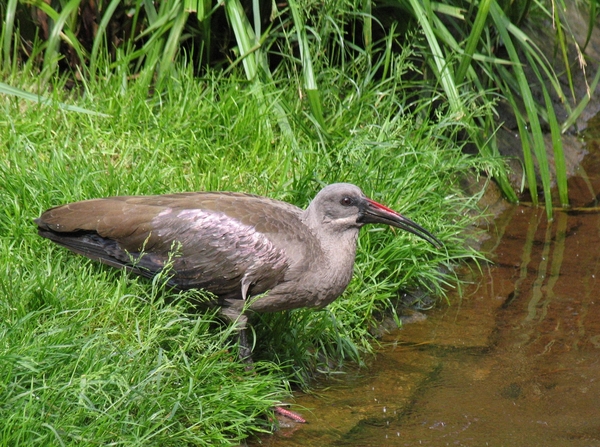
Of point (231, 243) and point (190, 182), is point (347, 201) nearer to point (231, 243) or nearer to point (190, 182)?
point (231, 243)

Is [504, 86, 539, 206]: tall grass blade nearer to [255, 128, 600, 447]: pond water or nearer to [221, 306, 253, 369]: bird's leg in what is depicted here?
[255, 128, 600, 447]: pond water

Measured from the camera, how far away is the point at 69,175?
180 inches

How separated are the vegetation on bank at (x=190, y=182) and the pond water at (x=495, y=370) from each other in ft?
0.65

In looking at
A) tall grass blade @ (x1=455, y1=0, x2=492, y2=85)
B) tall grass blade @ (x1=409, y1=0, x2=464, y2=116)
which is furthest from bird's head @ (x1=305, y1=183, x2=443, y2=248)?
tall grass blade @ (x1=455, y1=0, x2=492, y2=85)

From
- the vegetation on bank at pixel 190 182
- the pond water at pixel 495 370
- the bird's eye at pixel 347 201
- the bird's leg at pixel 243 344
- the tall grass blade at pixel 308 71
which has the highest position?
the tall grass blade at pixel 308 71

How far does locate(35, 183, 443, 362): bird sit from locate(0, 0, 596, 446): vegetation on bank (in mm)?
124

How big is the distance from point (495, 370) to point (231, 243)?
1396 mm

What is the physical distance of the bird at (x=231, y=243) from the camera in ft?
12.8

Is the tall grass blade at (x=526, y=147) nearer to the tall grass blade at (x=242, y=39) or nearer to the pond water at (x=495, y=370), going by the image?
the pond water at (x=495, y=370)

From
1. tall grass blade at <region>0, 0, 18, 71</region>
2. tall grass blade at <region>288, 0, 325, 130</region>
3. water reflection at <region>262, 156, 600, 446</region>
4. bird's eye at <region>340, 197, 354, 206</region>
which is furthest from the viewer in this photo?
tall grass blade at <region>0, 0, 18, 71</region>

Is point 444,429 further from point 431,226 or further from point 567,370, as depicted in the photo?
point 431,226

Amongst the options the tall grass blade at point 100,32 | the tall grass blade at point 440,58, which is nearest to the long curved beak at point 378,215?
the tall grass blade at point 440,58

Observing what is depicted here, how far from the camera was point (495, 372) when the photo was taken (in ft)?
14.0

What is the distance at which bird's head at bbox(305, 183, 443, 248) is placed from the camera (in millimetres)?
4047
